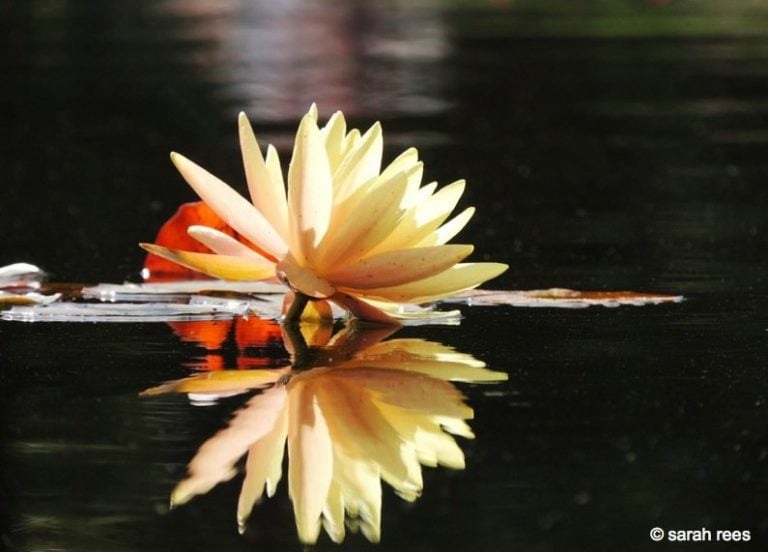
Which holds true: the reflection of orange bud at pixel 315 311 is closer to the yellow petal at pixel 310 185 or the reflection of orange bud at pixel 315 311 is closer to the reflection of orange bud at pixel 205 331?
the reflection of orange bud at pixel 205 331

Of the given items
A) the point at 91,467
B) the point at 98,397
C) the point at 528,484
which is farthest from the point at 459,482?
the point at 98,397

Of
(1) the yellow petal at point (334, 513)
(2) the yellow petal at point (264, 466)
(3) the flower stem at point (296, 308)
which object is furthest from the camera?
(3) the flower stem at point (296, 308)

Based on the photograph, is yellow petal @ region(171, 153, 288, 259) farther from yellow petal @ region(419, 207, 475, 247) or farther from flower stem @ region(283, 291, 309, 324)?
yellow petal @ region(419, 207, 475, 247)

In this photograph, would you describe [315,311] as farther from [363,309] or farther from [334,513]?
[334,513]

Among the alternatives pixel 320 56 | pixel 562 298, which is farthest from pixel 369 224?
pixel 320 56

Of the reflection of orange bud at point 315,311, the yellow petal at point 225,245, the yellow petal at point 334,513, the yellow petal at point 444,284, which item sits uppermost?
the yellow petal at point 225,245

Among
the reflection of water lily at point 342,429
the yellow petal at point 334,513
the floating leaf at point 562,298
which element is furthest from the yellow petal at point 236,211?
the yellow petal at point 334,513
